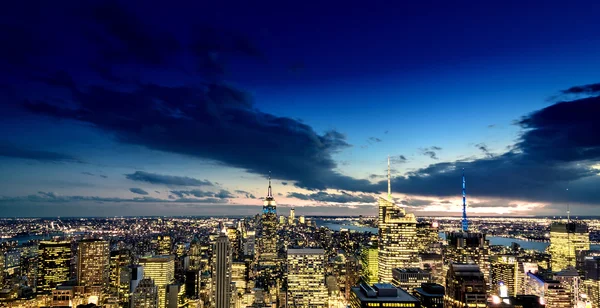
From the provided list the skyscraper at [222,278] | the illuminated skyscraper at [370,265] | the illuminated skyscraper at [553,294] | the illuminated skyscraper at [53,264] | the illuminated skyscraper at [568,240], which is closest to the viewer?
the illuminated skyscraper at [553,294]

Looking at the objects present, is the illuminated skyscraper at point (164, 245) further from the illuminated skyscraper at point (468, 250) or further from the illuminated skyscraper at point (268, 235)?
the illuminated skyscraper at point (468, 250)

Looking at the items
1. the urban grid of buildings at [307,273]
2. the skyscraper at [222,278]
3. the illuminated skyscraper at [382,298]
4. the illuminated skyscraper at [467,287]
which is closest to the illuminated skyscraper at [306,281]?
the urban grid of buildings at [307,273]

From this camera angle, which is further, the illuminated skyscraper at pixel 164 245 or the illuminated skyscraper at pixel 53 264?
the illuminated skyscraper at pixel 164 245

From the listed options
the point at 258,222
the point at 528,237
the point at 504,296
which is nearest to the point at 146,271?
the point at 504,296

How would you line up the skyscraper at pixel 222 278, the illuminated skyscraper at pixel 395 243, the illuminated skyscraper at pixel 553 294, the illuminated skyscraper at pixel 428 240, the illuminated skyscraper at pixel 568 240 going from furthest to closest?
the illuminated skyscraper at pixel 428 240, the illuminated skyscraper at pixel 568 240, the illuminated skyscraper at pixel 395 243, the skyscraper at pixel 222 278, the illuminated skyscraper at pixel 553 294

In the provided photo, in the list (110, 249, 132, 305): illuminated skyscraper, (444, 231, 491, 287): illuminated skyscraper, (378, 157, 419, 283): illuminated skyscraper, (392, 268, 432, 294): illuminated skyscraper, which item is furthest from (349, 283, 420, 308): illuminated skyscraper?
(444, 231, 491, 287): illuminated skyscraper

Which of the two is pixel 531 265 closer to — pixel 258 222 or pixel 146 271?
pixel 146 271
